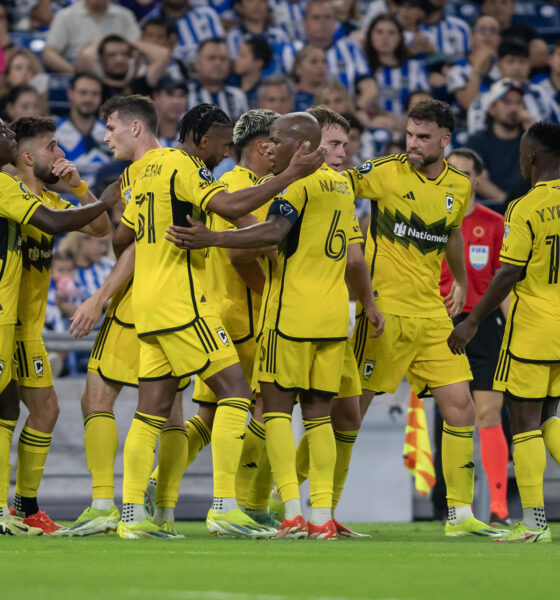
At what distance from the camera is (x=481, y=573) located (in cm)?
477

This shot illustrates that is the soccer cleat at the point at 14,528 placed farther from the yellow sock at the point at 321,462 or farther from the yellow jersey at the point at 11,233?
the yellow sock at the point at 321,462

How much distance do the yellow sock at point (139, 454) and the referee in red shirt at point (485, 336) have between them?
3.28 metres

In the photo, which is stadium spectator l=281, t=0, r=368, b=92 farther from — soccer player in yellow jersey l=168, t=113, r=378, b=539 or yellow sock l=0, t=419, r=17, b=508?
yellow sock l=0, t=419, r=17, b=508

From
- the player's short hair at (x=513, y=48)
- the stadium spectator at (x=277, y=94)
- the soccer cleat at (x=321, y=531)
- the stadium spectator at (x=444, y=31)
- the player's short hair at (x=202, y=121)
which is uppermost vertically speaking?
the stadium spectator at (x=444, y=31)

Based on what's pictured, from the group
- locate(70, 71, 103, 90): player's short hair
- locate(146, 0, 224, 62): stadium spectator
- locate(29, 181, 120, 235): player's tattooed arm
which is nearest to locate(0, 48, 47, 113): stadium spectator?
locate(70, 71, 103, 90): player's short hair

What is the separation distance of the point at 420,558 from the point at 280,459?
114 centimetres

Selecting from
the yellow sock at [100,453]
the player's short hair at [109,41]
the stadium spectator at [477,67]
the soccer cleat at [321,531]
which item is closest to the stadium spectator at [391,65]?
the stadium spectator at [477,67]

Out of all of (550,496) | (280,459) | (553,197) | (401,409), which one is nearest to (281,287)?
(280,459)

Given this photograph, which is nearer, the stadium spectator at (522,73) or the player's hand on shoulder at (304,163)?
the player's hand on shoulder at (304,163)

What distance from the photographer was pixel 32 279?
6941 mm

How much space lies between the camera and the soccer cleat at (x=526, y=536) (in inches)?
256

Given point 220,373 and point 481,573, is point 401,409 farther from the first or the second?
point 481,573

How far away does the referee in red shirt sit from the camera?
8.59 m

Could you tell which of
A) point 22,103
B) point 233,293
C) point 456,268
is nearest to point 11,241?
point 233,293
